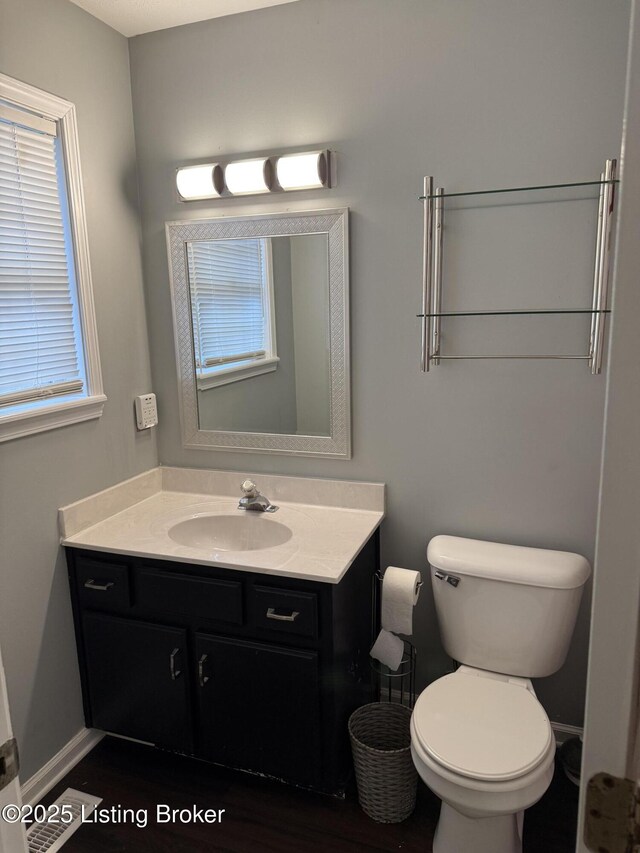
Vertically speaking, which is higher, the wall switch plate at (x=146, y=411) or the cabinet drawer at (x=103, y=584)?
the wall switch plate at (x=146, y=411)

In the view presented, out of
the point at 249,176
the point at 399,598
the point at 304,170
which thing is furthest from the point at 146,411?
the point at 399,598

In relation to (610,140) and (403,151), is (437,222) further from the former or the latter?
(610,140)

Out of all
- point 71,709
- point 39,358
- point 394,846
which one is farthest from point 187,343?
point 394,846

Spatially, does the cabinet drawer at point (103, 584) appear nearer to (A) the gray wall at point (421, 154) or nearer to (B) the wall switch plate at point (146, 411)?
(B) the wall switch plate at point (146, 411)

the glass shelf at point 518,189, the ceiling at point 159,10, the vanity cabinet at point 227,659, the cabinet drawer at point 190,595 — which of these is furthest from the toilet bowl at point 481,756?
the ceiling at point 159,10

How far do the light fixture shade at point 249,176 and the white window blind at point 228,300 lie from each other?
18 cm

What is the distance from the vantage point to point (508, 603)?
1913mm

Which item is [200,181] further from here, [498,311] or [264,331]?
[498,311]

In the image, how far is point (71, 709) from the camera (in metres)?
2.18

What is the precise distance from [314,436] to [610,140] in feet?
4.41

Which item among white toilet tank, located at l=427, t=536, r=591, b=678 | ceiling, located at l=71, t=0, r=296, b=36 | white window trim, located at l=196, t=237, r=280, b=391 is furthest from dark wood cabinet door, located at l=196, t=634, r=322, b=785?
ceiling, located at l=71, t=0, r=296, b=36

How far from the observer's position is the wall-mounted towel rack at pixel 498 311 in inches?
70.8

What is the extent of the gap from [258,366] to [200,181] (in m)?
0.70

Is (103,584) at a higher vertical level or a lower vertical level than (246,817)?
higher
